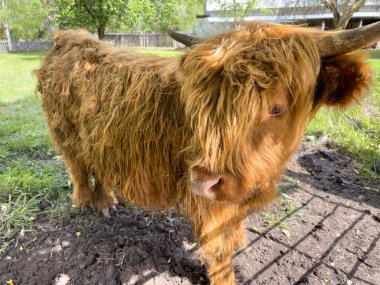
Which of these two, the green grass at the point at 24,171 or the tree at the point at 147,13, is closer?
the green grass at the point at 24,171

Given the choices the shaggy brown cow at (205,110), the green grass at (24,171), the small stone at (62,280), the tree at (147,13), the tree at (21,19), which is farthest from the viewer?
the tree at (21,19)

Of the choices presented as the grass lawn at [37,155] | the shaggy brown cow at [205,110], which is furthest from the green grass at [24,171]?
the shaggy brown cow at [205,110]

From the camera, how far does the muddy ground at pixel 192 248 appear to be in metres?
2.48

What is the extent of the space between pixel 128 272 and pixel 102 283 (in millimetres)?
210

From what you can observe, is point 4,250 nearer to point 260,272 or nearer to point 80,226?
point 80,226

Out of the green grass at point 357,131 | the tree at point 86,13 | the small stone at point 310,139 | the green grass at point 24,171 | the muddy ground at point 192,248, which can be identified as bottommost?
the muddy ground at point 192,248

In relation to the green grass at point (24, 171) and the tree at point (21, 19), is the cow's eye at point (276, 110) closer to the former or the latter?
the green grass at point (24, 171)

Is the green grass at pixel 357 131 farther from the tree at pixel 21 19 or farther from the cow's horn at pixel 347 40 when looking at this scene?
the tree at pixel 21 19

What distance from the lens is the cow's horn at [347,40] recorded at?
4.42 ft

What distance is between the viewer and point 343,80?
68.2 inches

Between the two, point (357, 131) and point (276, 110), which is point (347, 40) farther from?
point (357, 131)

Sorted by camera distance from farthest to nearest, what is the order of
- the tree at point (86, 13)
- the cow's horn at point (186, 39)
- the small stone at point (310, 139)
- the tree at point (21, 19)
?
the tree at point (21, 19) → the tree at point (86, 13) → the small stone at point (310, 139) → the cow's horn at point (186, 39)

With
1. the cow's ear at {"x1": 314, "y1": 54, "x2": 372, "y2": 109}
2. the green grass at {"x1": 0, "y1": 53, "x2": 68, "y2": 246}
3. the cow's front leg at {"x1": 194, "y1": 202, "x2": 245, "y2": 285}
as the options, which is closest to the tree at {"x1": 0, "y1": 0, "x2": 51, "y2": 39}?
the green grass at {"x1": 0, "y1": 53, "x2": 68, "y2": 246}

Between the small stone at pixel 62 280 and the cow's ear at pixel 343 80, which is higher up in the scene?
the cow's ear at pixel 343 80
